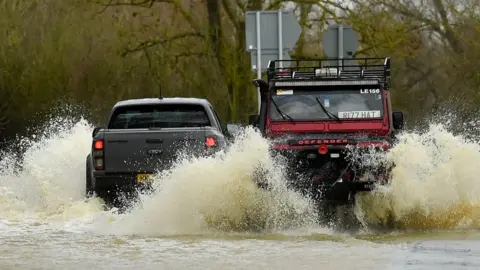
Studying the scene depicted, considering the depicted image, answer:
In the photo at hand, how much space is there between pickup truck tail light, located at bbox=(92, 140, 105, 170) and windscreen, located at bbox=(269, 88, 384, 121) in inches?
87.9

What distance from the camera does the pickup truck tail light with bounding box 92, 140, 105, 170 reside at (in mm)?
17297

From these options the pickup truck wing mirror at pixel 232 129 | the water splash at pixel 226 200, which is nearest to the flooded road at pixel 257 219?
the water splash at pixel 226 200

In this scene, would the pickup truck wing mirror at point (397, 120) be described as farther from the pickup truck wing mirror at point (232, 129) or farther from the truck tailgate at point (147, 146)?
the truck tailgate at point (147, 146)

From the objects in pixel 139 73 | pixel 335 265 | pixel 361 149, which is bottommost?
pixel 335 265

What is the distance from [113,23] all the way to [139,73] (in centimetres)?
164

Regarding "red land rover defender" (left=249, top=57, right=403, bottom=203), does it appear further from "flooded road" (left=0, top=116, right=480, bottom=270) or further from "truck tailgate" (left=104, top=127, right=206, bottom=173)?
"truck tailgate" (left=104, top=127, right=206, bottom=173)

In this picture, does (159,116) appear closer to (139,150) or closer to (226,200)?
(139,150)

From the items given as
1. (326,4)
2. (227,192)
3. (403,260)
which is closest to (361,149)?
(227,192)

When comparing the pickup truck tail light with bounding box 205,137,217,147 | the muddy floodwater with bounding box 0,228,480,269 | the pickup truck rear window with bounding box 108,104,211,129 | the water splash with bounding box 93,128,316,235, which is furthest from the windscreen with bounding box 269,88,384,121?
the muddy floodwater with bounding box 0,228,480,269

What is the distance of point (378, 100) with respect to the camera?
17562 millimetres

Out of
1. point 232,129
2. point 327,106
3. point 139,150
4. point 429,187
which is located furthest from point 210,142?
point 429,187

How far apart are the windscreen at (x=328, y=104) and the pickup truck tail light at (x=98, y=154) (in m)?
2.23

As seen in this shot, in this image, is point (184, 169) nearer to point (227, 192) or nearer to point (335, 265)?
point (227, 192)

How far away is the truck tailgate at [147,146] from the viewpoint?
56.6 feet
